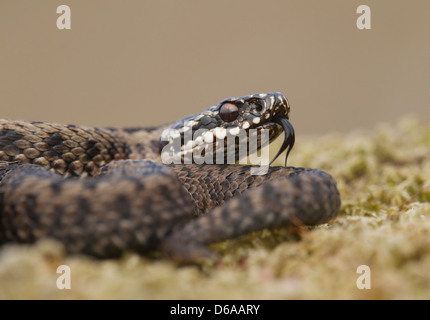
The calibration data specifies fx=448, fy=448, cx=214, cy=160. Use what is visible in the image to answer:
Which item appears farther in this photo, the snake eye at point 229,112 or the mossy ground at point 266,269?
the snake eye at point 229,112

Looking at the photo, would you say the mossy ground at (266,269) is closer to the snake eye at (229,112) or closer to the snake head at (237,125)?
the snake head at (237,125)

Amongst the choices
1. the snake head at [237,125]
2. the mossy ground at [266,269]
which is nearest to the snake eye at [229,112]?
the snake head at [237,125]

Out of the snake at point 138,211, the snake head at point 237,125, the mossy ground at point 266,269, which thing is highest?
the snake head at point 237,125

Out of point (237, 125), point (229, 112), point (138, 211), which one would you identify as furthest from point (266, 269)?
point (229, 112)

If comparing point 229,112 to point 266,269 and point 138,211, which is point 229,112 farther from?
point 266,269

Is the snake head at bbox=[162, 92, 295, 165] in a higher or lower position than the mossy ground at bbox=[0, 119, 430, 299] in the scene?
higher

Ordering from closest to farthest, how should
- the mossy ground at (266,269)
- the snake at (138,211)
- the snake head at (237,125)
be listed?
the mossy ground at (266,269) → the snake at (138,211) → the snake head at (237,125)

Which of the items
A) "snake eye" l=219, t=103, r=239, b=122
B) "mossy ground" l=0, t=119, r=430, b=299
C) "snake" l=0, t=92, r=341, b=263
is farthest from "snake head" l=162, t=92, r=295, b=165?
"mossy ground" l=0, t=119, r=430, b=299

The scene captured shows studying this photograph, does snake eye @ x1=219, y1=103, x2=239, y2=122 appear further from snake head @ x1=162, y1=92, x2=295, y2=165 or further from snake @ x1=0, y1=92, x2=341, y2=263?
snake @ x1=0, y1=92, x2=341, y2=263
